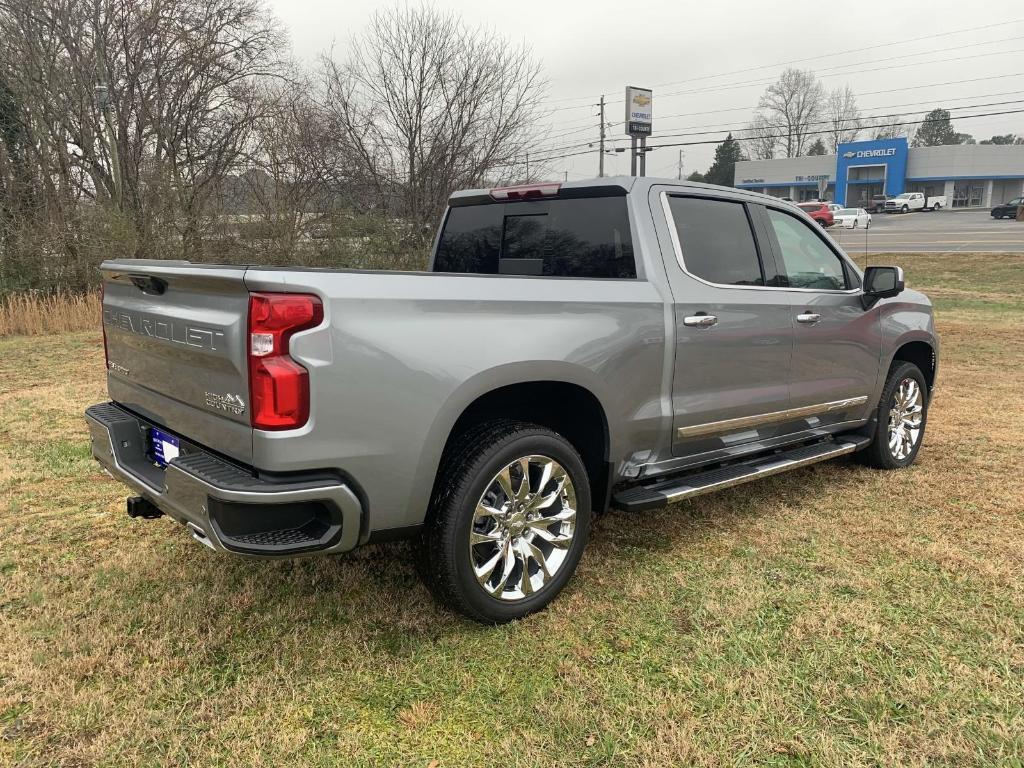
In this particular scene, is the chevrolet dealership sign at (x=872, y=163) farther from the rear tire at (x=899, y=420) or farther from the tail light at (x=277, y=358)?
the tail light at (x=277, y=358)

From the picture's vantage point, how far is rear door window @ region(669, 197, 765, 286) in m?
3.71

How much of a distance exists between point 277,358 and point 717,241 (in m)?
2.46

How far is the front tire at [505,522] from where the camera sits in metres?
2.82

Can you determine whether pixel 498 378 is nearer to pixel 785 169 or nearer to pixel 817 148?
pixel 785 169

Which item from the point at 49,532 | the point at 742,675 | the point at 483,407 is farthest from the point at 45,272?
the point at 742,675

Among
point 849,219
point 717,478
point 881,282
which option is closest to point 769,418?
point 717,478

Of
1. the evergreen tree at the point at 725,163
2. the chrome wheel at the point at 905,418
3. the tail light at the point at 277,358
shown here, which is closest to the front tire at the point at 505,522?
the tail light at the point at 277,358

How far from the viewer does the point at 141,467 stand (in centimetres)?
307

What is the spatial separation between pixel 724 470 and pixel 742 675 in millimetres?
1374

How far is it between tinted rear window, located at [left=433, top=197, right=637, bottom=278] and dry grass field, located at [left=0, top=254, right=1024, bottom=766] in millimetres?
1476

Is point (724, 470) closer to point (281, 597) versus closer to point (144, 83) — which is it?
point (281, 597)

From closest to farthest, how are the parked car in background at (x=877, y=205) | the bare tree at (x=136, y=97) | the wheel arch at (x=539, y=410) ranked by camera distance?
the wheel arch at (x=539, y=410)
the bare tree at (x=136, y=97)
the parked car in background at (x=877, y=205)

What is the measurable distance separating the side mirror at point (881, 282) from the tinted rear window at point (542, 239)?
6.27 ft

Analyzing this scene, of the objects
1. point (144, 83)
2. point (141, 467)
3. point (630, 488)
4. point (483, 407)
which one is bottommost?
point (630, 488)
